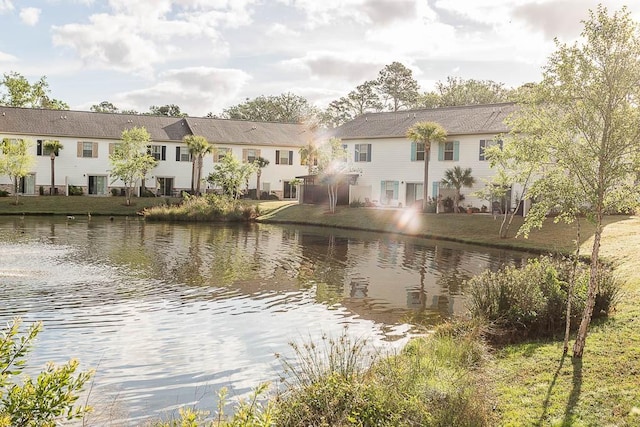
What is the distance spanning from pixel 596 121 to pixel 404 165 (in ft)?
118

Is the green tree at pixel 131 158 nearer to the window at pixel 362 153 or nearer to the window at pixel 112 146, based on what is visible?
the window at pixel 112 146

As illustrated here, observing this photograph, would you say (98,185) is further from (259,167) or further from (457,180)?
(457,180)

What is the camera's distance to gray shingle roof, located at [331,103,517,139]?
1629 inches

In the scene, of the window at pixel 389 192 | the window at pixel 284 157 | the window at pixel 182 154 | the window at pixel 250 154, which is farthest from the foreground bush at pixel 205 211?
the window at pixel 284 157

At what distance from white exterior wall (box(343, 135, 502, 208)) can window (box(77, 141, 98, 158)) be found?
964 inches

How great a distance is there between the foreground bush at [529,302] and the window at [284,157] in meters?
50.7

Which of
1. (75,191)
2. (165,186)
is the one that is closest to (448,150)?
(165,186)

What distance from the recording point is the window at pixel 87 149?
55.9 metres

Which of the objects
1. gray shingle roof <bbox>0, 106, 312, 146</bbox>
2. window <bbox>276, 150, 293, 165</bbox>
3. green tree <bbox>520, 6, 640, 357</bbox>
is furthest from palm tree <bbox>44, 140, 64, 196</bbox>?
green tree <bbox>520, 6, 640, 357</bbox>

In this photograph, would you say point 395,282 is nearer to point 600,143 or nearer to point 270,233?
point 600,143

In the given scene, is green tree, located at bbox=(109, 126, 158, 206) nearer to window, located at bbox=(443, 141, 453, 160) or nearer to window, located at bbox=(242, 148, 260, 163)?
window, located at bbox=(242, 148, 260, 163)

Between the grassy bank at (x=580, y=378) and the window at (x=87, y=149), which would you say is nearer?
the grassy bank at (x=580, y=378)

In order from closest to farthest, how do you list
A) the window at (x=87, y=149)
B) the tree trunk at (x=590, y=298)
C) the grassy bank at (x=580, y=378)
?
the grassy bank at (x=580, y=378), the tree trunk at (x=590, y=298), the window at (x=87, y=149)

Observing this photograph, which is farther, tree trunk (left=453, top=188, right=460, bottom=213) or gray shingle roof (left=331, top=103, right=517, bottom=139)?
gray shingle roof (left=331, top=103, right=517, bottom=139)
